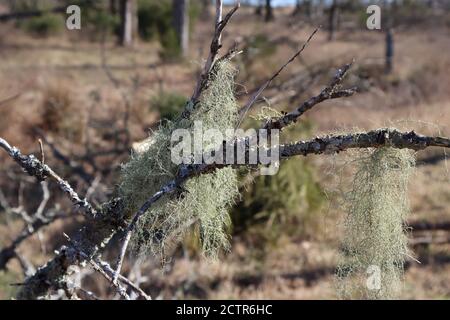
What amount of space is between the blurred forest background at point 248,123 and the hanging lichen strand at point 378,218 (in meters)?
0.08

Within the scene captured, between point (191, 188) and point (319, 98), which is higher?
point (319, 98)

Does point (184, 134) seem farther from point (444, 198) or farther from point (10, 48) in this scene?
point (10, 48)

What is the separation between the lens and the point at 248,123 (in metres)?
4.00

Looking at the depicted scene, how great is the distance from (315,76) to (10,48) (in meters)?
7.47

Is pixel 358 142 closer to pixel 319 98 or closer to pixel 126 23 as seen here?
pixel 319 98

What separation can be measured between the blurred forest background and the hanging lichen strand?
0.25 feet

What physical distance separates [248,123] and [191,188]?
2.71 metres

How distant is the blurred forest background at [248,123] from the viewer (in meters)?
3.63

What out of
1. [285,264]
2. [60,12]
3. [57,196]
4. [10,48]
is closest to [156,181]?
[285,264]

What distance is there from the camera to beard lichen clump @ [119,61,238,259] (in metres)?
1.33

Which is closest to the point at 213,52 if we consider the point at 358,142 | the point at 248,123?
the point at 358,142

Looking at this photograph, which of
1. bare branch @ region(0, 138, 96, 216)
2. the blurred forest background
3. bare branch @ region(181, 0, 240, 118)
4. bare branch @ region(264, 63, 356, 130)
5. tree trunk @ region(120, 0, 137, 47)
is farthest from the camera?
tree trunk @ region(120, 0, 137, 47)

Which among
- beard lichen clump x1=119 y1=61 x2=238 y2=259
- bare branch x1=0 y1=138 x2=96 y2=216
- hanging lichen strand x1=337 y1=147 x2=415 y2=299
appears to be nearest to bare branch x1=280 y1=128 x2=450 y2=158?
hanging lichen strand x1=337 y1=147 x2=415 y2=299

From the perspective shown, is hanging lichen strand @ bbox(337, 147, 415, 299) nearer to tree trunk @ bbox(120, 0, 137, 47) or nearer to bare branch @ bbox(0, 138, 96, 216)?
bare branch @ bbox(0, 138, 96, 216)
